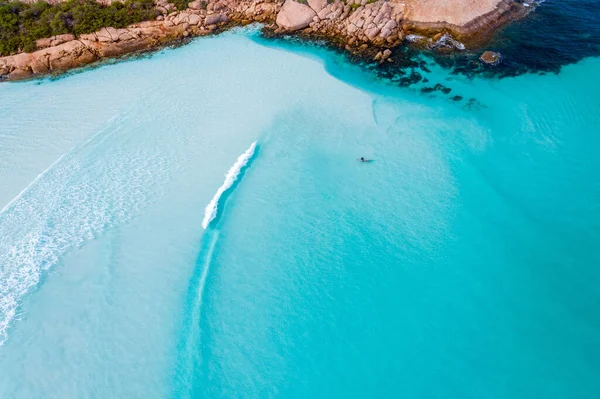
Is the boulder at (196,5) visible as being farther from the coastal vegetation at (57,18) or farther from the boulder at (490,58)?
the boulder at (490,58)

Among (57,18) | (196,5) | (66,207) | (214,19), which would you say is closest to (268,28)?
(214,19)

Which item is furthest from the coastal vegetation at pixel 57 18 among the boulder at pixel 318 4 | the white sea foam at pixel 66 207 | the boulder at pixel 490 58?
the boulder at pixel 490 58

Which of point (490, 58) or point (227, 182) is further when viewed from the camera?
point (490, 58)

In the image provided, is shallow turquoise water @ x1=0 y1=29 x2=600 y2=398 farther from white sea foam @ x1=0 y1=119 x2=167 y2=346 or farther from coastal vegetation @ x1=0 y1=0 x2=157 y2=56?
coastal vegetation @ x1=0 y1=0 x2=157 y2=56

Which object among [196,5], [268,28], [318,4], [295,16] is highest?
[196,5]

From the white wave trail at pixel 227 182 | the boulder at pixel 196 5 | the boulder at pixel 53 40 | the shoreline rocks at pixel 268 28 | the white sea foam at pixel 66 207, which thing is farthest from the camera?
the boulder at pixel 196 5

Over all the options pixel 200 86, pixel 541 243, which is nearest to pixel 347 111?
pixel 200 86

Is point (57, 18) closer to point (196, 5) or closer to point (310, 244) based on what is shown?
point (196, 5)
